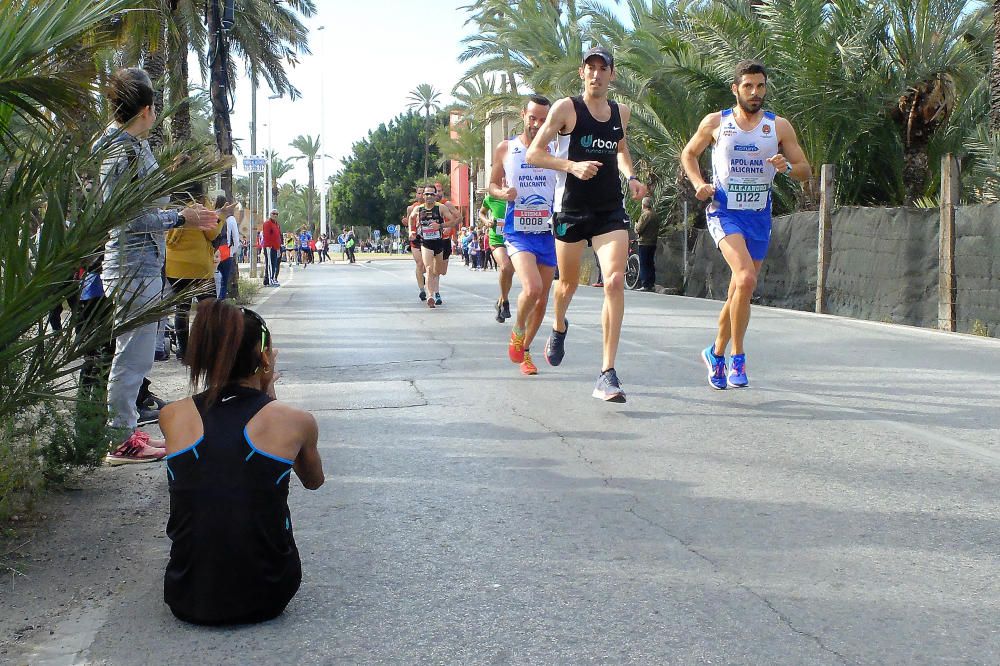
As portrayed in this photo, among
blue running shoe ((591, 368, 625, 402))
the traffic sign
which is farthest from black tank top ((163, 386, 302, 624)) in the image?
the traffic sign

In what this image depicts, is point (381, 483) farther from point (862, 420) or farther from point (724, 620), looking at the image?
point (862, 420)

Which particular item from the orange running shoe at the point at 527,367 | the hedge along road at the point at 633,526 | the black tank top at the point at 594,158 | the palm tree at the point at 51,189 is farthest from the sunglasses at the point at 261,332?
the orange running shoe at the point at 527,367

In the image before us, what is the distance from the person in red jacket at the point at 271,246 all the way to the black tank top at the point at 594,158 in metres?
21.0

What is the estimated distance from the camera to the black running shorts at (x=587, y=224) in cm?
761

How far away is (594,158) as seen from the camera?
756 centimetres

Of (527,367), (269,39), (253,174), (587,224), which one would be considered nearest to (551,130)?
(587,224)

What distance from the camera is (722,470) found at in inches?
217

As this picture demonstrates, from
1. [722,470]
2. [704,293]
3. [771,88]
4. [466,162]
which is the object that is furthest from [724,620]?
[466,162]

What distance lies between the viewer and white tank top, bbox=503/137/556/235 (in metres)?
9.19

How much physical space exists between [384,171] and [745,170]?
3828 inches

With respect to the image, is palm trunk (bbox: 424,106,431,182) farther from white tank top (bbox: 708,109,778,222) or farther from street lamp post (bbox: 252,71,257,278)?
white tank top (bbox: 708,109,778,222)

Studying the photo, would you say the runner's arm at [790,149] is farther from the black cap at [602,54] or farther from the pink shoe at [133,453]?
the pink shoe at [133,453]

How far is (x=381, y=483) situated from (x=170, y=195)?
1813 mm

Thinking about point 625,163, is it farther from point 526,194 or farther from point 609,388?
point 526,194
